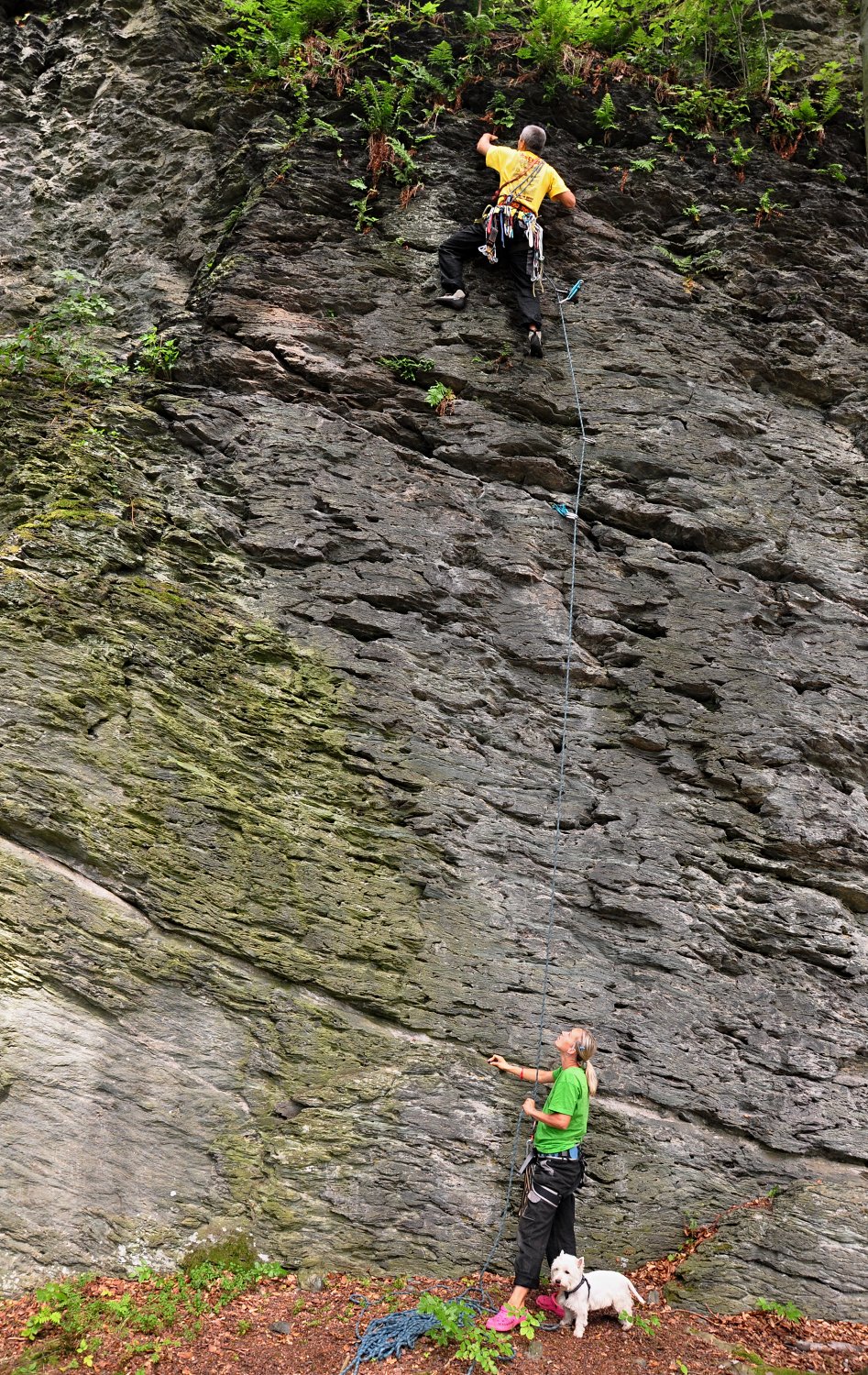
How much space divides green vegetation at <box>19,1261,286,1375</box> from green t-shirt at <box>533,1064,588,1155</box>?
A: 1.84 meters

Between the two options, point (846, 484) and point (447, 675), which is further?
point (846, 484)

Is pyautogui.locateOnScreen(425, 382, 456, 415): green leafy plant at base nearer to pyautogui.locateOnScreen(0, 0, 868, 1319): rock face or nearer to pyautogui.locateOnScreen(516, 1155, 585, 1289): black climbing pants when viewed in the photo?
pyautogui.locateOnScreen(0, 0, 868, 1319): rock face

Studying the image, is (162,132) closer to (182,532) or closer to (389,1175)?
(182,532)

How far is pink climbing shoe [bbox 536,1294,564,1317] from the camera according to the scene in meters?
4.79

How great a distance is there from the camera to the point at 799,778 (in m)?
6.64

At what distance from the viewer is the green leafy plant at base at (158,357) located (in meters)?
7.47

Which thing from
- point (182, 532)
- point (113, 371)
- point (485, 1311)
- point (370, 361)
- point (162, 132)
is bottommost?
point (485, 1311)

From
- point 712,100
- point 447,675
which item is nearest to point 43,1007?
point 447,675

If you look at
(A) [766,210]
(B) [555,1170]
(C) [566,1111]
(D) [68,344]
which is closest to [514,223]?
(A) [766,210]

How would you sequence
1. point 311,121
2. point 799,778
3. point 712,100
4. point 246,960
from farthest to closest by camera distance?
point 712,100 < point 311,121 < point 799,778 < point 246,960

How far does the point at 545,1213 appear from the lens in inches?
191

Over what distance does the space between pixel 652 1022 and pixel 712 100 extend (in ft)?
32.5

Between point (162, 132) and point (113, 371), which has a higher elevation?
point (162, 132)

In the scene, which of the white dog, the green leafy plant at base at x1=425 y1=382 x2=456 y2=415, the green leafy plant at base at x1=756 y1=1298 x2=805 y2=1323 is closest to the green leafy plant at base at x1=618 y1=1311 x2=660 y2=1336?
the white dog
